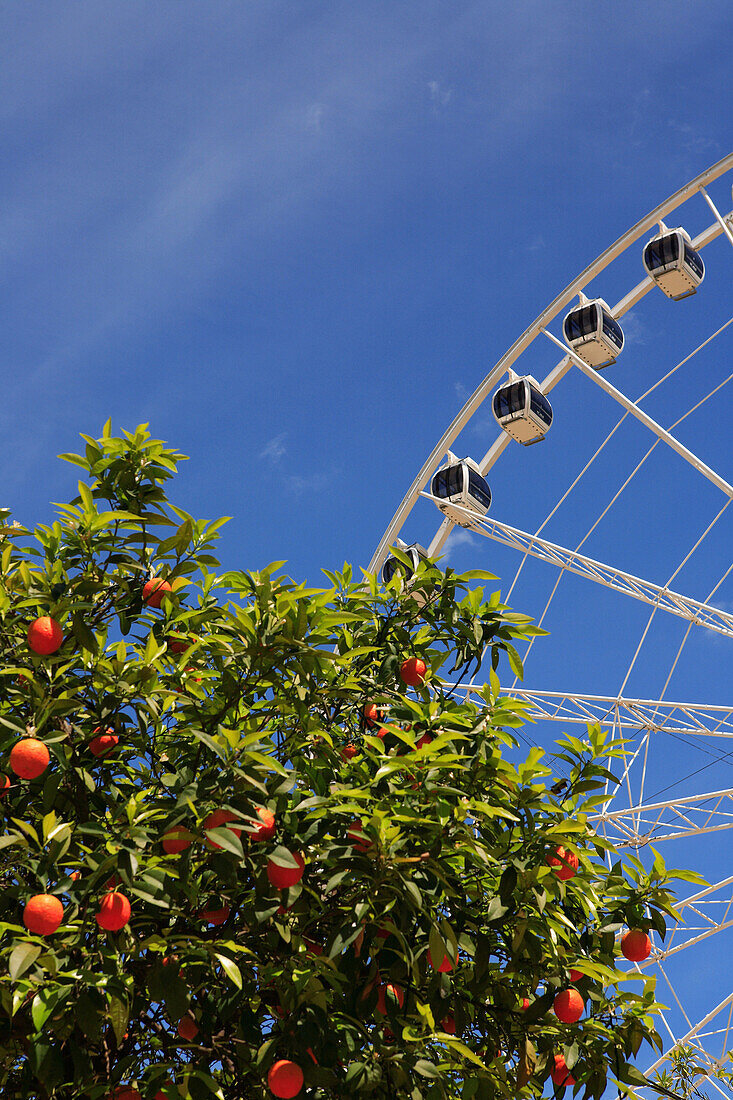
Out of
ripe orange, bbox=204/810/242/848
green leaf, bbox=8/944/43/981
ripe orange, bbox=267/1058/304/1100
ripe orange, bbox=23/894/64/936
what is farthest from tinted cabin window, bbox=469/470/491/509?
green leaf, bbox=8/944/43/981

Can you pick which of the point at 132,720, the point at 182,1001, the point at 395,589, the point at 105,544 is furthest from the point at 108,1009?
the point at 395,589

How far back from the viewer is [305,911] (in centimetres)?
459

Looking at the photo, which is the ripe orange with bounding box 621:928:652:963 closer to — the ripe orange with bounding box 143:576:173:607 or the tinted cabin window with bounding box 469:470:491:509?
the ripe orange with bounding box 143:576:173:607

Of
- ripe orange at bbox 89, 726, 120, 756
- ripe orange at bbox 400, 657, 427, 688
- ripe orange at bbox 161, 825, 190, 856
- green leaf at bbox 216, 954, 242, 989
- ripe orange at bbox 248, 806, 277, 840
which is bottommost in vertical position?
green leaf at bbox 216, 954, 242, 989

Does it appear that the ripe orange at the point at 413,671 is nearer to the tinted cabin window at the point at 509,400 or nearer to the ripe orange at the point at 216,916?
the ripe orange at the point at 216,916

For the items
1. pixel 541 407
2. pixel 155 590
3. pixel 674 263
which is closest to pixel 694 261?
pixel 674 263

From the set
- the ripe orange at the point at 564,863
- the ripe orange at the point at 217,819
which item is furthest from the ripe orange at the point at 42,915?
the ripe orange at the point at 564,863

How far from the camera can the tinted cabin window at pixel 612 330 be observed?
21453 millimetres

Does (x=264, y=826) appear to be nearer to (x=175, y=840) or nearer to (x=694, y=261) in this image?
(x=175, y=840)

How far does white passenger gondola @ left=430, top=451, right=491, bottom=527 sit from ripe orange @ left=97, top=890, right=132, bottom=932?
1812 cm

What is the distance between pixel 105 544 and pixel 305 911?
2024 mm

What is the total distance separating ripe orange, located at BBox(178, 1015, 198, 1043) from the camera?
465cm

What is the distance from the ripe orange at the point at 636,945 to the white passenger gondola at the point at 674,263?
59.5 ft

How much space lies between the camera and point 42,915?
13.4 feet
